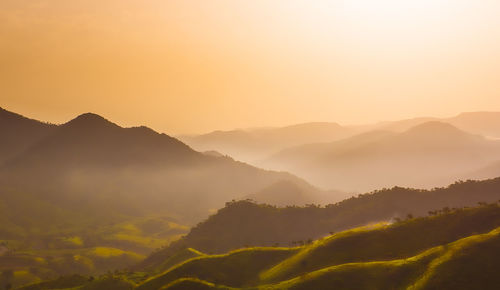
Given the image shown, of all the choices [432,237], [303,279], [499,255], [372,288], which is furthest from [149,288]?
[499,255]

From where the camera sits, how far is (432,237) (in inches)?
4857

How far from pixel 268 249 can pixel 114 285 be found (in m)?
55.5

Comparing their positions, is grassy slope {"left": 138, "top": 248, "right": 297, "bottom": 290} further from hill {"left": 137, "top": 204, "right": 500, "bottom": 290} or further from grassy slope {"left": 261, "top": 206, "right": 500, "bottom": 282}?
grassy slope {"left": 261, "top": 206, "right": 500, "bottom": 282}

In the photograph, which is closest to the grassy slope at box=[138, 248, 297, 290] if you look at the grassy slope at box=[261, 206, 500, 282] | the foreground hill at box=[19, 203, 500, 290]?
the foreground hill at box=[19, 203, 500, 290]

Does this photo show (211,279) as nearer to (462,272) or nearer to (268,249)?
(268,249)

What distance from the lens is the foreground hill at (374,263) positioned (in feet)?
284

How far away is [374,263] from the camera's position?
99.4m

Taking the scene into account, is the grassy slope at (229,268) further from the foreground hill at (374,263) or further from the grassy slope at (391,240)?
the grassy slope at (391,240)

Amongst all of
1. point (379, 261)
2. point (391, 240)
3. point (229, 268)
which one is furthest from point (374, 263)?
point (229, 268)

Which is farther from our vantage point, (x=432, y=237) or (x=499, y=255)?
(x=432, y=237)

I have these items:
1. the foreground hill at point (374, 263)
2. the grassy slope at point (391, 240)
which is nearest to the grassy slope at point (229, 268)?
the foreground hill at point (374, 263)

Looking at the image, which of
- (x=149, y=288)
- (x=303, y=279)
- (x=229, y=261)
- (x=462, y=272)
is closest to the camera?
(x=462, y=272)

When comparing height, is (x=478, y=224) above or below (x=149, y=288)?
above

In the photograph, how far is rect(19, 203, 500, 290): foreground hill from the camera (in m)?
86.6
